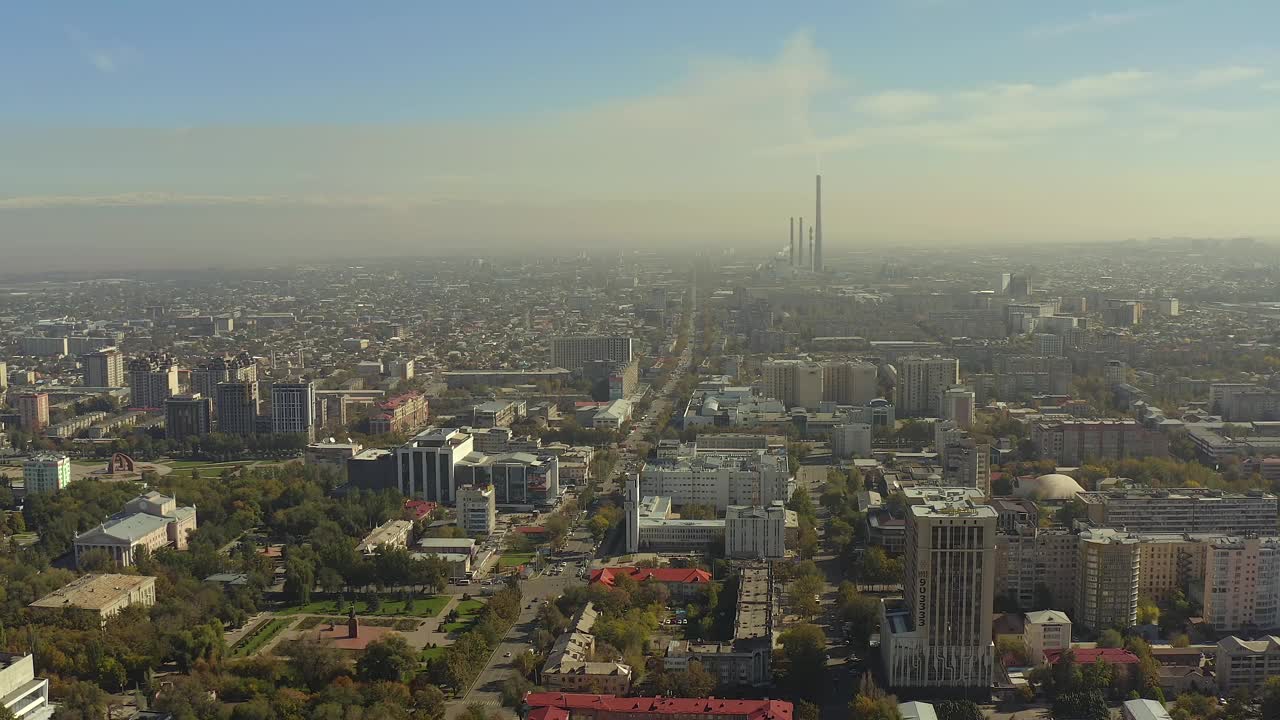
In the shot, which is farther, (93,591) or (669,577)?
(669,577)

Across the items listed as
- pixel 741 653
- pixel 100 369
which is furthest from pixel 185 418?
pixel 741 653

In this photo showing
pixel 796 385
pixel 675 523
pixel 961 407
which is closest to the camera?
pixel 675 523

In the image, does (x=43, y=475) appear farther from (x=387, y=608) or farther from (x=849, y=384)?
(x=849, y=384)

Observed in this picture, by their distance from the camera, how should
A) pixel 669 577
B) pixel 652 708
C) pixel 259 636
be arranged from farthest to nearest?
pixel 669 577, pixel 259 636, pixel 652 708

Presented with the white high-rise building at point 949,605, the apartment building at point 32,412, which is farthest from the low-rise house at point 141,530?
the apartment building at point 32,412

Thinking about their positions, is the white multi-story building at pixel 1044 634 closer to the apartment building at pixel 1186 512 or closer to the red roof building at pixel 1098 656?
the red roof building at pixel 1098 656

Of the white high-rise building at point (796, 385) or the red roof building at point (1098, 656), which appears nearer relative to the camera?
the red roof building at point (1098, 656)

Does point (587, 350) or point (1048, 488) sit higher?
point (587, 350)
